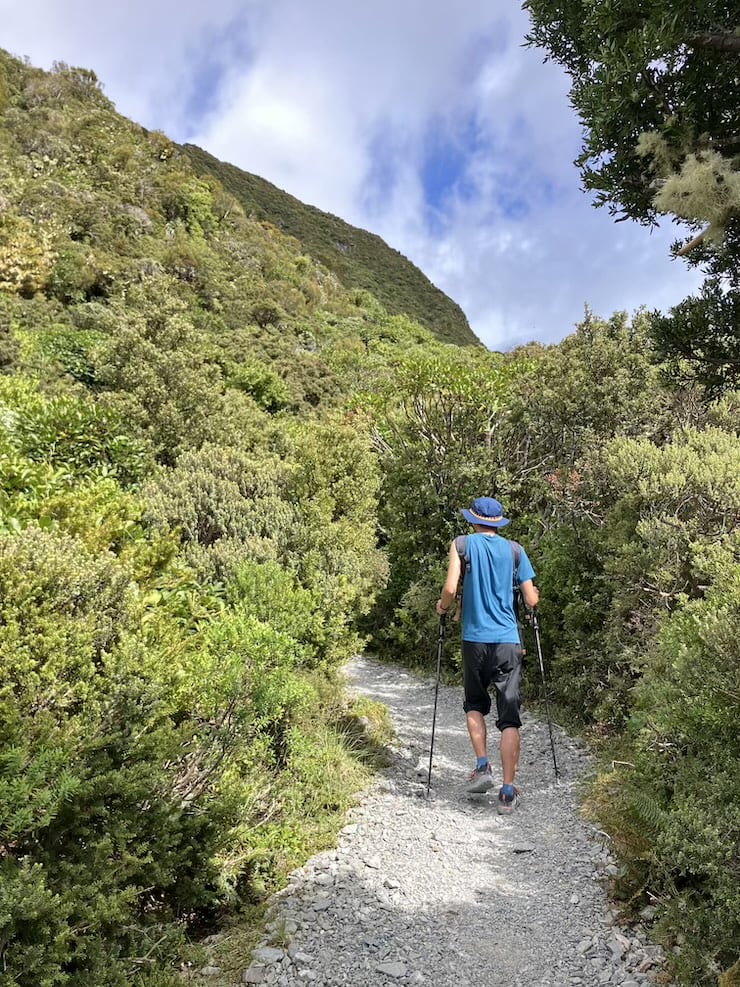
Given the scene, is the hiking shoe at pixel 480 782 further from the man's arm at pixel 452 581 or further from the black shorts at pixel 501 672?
the man's arm at pixel 452 581

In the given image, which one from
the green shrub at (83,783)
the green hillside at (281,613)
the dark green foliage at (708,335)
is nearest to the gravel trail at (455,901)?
the green hillside at (281,613)

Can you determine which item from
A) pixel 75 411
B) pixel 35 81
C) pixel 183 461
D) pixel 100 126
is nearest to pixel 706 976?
pixel 183 461

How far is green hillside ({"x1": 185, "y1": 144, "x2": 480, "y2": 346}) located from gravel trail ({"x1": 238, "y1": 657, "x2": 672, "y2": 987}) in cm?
3769

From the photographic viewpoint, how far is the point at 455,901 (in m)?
3.33

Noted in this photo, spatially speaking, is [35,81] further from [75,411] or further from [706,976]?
[706,976]

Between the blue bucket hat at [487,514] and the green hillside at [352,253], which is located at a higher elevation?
the green hillside at [352,253]

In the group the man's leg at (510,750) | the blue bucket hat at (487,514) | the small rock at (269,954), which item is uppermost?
the blue bucket hat at (487,514)

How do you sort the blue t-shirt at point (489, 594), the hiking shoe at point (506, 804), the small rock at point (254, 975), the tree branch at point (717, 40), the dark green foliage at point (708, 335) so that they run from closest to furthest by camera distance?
1. the tree branch at point (717, 40)
2. the dark green foliage at point (708, 335)
3. the small rock at point (254, 975)
4. the hiking shoe at point (506, 804)
5. the blue t-shirt at point (489, 594)

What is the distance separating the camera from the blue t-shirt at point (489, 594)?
14.9 ft

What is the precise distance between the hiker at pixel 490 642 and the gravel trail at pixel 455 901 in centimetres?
32

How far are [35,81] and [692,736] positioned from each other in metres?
34.5

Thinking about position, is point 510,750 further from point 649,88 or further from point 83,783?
point 649,88

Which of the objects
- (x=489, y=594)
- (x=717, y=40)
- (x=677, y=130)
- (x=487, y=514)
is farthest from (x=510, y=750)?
(x=717, y=40)

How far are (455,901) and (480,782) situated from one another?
1.29 meters
